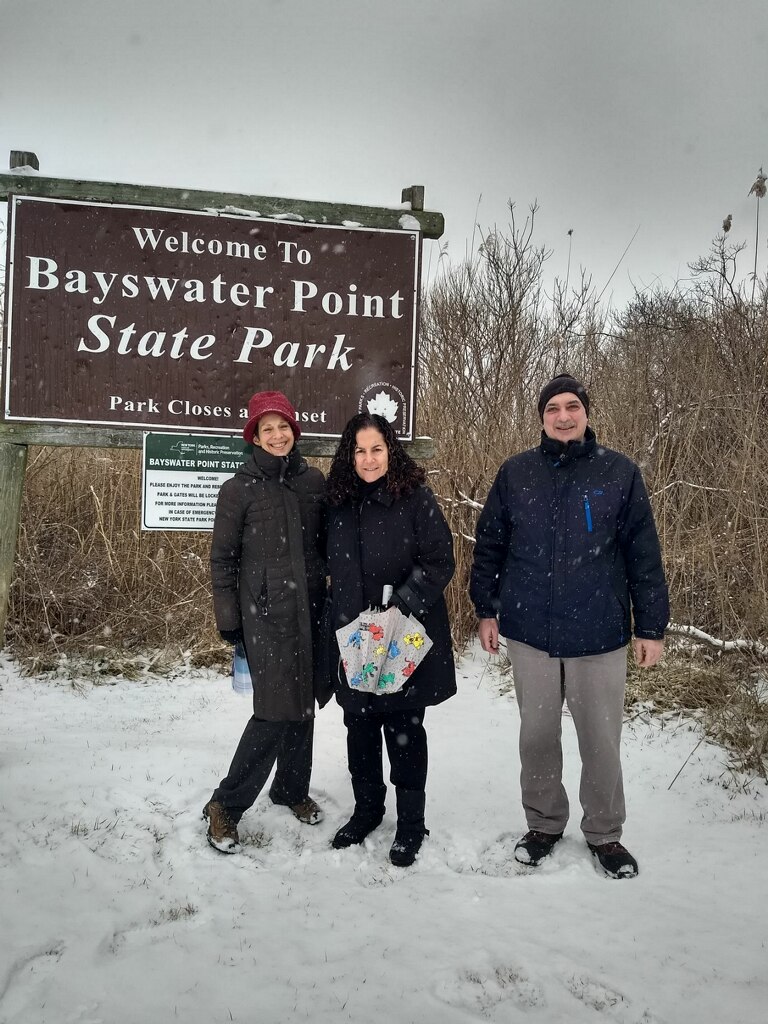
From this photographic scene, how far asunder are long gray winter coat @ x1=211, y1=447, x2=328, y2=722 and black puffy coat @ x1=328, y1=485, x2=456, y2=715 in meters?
0.18

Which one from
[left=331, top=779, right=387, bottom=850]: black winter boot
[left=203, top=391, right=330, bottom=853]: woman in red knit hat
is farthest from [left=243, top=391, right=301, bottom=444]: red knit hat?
[left=331, top=779, right=387, bottom=850]: black winter boot

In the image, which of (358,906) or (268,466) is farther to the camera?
(268,466)

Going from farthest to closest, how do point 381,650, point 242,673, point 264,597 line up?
point 242,673, point 264,597, point 381,650

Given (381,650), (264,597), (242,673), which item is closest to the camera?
(381,650)

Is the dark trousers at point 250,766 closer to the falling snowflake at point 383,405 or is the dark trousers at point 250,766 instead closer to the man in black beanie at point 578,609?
the man in black beanie at point 578,609

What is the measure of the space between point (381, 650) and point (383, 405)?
1.87 meters

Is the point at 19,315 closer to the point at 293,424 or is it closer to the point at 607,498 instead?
the point at 293,424

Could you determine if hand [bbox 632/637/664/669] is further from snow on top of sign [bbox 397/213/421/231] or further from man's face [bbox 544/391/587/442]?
snow on top of sign [bbox 397/213/421/231]

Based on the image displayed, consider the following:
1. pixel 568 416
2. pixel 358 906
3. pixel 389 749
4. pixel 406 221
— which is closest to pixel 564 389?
pixel 568 416

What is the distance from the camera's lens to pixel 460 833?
10.6 ft

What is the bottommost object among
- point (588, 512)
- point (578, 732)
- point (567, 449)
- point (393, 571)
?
point (578, 732)

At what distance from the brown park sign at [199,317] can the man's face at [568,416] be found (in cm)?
145

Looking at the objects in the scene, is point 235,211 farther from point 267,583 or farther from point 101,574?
point 101,574

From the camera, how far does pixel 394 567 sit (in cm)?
296
